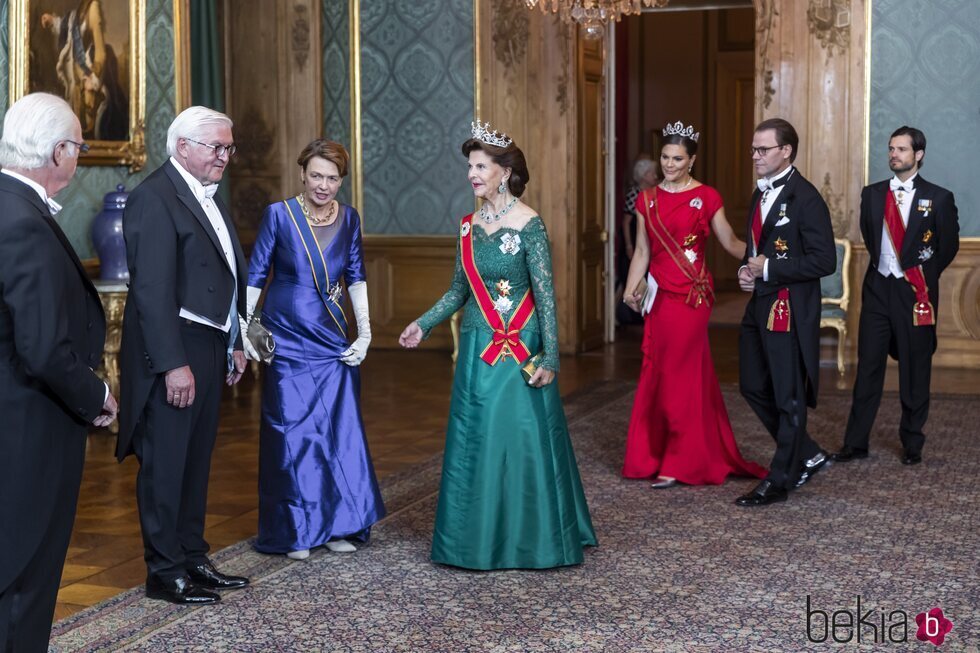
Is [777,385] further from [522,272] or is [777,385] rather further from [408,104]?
[408,104]

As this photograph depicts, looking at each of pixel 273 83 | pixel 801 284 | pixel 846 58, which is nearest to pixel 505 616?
pixel 801 284

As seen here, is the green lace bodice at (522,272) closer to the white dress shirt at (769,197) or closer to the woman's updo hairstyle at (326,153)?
the woman's updo hairstyle at (326,153)

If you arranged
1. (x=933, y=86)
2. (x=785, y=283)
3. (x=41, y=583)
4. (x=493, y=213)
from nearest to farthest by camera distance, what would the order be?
(x=41, y=583) → (x=493, y=213) → (x=785, y=283) → (x=933, y=86)

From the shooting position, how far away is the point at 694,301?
5.43m

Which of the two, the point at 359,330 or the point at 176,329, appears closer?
the point at 176,329

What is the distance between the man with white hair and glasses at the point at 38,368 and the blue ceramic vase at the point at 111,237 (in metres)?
4.16

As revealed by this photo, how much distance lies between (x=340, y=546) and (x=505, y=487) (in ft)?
2.21

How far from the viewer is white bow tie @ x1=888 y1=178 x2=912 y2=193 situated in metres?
5.76

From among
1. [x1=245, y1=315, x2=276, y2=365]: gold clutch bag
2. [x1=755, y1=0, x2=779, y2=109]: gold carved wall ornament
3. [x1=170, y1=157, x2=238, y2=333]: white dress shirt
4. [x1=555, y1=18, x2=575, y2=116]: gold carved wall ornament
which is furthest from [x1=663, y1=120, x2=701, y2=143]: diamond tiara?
[x1=555, y1=18, x2=575, y2=116]: gold carved wall ornament

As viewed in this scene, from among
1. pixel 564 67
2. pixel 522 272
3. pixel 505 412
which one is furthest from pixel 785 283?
pixel 564 67

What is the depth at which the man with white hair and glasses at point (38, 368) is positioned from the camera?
2.70 meters

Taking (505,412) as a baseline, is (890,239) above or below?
above

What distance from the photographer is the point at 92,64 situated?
281 inches

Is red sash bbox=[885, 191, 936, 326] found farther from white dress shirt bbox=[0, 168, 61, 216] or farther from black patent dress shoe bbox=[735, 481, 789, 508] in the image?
white dress shirt bbox=[0, 168, 61, 216]
